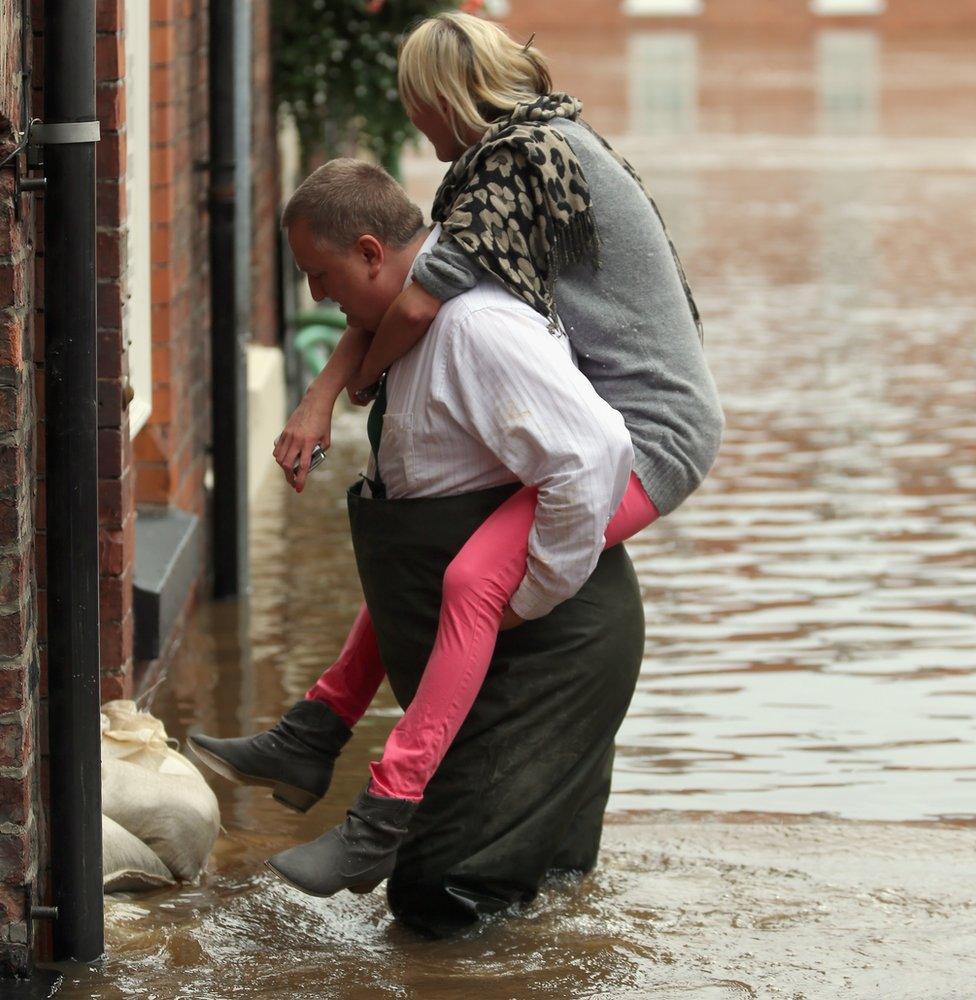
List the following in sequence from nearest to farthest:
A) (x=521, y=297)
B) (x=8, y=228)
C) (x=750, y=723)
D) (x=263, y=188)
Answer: (x=8, y=228) → (x=521, y=297) → (x=750, y=723) → (x=263, y=188)

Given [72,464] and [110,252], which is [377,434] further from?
[110,252]

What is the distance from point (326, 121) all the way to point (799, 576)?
4.34m

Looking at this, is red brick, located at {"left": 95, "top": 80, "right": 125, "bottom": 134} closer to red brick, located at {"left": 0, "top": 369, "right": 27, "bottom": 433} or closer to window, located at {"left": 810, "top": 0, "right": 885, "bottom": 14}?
red brick, located at {"left": 0, "top": 369, "right": 27, "bottom": 433}

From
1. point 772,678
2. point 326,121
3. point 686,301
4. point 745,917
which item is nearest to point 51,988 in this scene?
point 745,917

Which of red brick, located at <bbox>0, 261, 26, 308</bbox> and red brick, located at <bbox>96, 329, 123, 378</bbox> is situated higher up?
red brick, located at <bbox>0, 261, 26, 308</bbox>

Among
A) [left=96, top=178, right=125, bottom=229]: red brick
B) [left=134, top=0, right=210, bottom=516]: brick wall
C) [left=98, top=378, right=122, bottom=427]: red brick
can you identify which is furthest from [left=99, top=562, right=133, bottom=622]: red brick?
Result: [left=134, top=0, right=210, bottom=516]: brick wall

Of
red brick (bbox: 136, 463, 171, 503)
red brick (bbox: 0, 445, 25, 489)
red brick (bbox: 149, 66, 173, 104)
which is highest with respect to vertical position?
red brick (bbox: 149, 66, 173, 104)

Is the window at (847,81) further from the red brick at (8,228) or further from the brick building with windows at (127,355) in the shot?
the red brick at (8,228)

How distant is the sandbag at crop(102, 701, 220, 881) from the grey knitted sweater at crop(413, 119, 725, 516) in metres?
1.21

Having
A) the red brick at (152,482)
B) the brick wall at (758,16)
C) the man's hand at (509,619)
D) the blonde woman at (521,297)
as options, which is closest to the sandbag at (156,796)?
the blonde woman at (521,297)

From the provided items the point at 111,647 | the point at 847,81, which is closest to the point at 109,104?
the point at 111,647

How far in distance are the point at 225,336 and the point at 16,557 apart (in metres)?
3.39

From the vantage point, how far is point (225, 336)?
698cm

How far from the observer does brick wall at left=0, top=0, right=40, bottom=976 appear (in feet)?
11.6
